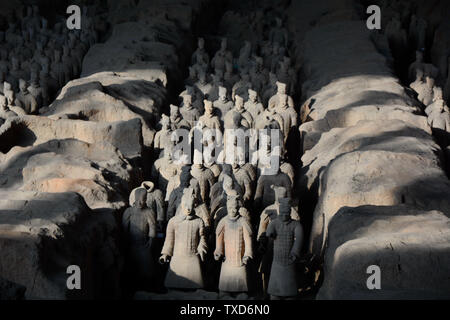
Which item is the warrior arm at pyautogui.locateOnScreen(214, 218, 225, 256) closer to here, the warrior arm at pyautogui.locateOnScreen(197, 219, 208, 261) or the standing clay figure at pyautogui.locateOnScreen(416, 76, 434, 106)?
the warrior arm at pyautogui.locateOnScreen(197, 219, 208, 261)

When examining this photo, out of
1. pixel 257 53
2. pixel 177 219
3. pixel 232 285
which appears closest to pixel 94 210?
pixel 177 219

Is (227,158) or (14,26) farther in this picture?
(14,26)

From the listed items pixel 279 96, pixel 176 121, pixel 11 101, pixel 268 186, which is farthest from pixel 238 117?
pixel 11 101

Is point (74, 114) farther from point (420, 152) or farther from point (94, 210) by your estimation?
point (420, 152)

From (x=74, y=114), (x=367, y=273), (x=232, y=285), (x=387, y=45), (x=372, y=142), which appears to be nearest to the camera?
(x=367, y=273)

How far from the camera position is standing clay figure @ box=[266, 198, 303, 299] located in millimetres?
6863

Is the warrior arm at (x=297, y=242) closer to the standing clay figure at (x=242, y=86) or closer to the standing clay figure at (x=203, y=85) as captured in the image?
the standing clay figure at (x=242, y=86)

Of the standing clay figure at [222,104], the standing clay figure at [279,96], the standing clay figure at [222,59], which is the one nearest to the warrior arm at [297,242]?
the standing clay figure at [279,96]

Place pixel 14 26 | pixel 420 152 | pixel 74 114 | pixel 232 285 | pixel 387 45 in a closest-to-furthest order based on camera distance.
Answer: pixel 232 285
pixel 420 152
pixel 74 114
pixel 387 45
pixel 14 26

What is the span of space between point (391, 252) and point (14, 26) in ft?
45.9

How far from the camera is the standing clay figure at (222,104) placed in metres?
12.0

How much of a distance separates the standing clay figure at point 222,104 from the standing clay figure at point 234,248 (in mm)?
4994

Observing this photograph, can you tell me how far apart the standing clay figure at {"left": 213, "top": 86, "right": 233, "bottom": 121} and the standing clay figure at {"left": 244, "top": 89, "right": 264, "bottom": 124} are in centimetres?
40

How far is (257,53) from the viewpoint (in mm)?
16016
